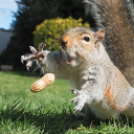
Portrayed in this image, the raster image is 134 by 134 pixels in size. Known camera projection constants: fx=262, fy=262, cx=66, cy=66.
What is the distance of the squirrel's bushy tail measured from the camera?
169 cm

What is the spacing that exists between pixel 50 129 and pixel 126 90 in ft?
1.52

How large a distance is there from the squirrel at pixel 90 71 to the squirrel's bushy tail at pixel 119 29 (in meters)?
0.26

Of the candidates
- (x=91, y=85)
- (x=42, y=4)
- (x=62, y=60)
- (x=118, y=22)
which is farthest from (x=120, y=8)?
(x=42, y=4)

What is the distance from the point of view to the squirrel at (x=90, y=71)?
3.98ft

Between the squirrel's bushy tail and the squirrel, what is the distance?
26 centimetres

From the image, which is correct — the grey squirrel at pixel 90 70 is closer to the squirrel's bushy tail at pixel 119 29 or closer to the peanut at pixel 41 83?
the peanut at pixel 41 83

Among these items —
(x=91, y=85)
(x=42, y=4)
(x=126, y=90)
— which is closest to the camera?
(x=91, y=85)

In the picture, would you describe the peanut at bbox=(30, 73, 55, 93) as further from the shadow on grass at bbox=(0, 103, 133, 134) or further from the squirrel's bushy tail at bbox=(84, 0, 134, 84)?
the squirrel's bushy tail at bbox=(84, 0, 134, 84)

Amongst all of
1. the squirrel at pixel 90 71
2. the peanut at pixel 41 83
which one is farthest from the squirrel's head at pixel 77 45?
the peanut at pixel 41 83

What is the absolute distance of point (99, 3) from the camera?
166 cm

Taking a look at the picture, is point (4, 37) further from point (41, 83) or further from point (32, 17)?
point (41, 83)

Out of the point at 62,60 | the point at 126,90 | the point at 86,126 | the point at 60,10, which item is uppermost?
the point at 60,10

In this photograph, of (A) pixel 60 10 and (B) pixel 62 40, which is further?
(A) pixel 60 10

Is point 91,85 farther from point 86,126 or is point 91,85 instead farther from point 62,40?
point 86,126
